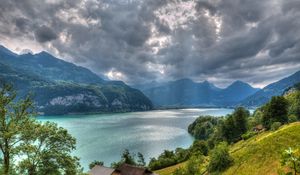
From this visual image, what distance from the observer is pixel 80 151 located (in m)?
119

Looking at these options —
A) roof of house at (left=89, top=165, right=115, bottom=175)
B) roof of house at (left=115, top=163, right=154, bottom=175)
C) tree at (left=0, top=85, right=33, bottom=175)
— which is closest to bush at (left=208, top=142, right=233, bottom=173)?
roof of house at (left=115, top=163, right=154, bottom=175)

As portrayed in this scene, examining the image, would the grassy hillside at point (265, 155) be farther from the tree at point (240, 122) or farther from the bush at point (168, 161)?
the tree at point (240, 122)

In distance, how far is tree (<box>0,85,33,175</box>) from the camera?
20.3 meters

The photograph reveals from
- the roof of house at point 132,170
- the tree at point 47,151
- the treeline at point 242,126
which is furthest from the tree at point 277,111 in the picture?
the tree at point 47,151

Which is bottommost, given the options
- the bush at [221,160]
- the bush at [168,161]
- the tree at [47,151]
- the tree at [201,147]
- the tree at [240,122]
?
the bush at [168,161]

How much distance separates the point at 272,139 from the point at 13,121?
49.8m

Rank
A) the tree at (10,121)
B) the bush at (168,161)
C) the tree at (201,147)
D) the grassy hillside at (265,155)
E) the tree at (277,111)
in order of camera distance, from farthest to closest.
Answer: the tree at (201,147), the bush at (168,161), the tree at (277,111), the grassy hillside at (265,155), the tree at (10,121)

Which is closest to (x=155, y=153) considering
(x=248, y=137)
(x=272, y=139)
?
(x=248, y=137)

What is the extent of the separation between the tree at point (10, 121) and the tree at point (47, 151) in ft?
2.15

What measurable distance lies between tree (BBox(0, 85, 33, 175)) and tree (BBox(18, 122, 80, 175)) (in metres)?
0.66

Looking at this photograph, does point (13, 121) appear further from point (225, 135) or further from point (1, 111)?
point (225, 135)

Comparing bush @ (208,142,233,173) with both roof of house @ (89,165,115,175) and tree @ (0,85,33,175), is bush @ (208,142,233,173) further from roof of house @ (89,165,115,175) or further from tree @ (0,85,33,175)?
tree @ (0,85,33,175)

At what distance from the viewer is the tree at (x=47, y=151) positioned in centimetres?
2123

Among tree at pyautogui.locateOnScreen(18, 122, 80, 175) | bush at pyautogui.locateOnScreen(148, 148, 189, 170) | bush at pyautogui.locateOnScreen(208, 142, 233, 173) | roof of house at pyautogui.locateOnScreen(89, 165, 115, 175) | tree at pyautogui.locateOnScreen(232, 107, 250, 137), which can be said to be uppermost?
tree at pyautogui.locateOnScreen(18, 122, 80, 175)
